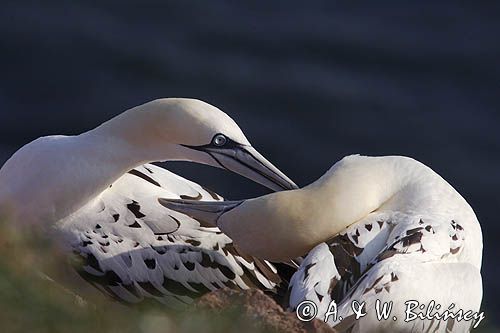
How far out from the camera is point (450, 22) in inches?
352

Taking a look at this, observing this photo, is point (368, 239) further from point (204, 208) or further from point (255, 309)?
point (255, 309)

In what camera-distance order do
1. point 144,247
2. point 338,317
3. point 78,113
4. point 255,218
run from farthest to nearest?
point 78,113 < point 144,247 < point 255,218 < point 338,317

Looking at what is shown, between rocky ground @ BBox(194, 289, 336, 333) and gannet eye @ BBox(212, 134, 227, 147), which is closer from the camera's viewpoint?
rocky ground @ BBox(194, 289, 336, 333)

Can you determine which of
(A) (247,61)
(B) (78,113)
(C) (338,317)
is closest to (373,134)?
(A) (247,61)

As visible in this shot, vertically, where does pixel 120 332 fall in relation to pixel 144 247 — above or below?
above

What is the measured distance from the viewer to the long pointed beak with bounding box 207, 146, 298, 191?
5863mm

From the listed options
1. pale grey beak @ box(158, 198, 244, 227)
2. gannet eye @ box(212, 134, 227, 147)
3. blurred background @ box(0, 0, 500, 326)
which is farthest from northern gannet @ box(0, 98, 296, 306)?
blurred background @ box(0, 0, 500, 326)

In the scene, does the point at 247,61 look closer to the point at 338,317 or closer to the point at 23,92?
the point at 23,92

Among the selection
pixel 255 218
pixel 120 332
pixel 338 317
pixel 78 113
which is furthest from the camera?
pixel 78 113

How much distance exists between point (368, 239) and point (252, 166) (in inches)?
24.6

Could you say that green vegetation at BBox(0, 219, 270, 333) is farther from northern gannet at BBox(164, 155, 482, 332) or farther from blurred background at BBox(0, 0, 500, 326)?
blurred background at BBox(0, 0, 500, 326)

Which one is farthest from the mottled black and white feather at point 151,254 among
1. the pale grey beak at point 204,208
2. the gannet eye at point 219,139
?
the gannet eye at point 219,139

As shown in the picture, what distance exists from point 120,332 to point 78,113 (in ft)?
18.7

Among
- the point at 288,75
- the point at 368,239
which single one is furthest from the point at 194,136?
the point at 288,75
